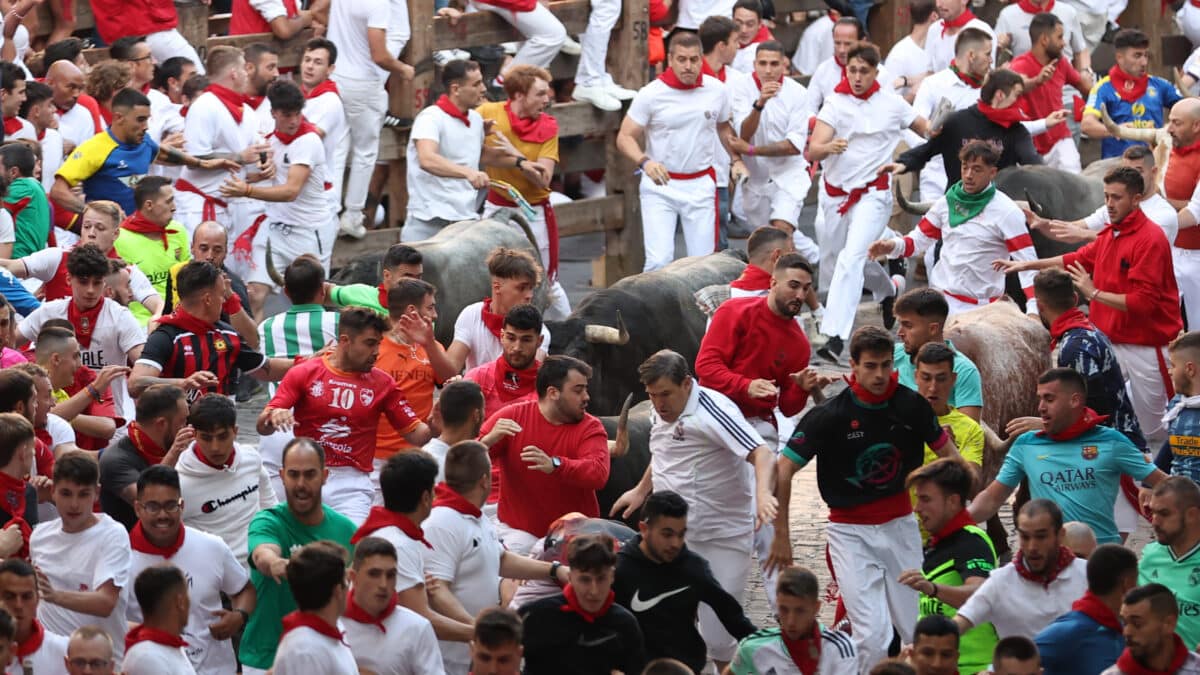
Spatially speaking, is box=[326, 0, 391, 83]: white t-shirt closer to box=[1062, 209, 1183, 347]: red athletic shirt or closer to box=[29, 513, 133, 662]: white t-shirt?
box=[1062, 209, 1183, 347]: red athletic shirt

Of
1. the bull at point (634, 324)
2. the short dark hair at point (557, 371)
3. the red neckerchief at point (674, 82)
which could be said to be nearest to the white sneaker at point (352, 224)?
the red neckerchief at point (674, 82)

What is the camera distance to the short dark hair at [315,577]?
654 centimetres

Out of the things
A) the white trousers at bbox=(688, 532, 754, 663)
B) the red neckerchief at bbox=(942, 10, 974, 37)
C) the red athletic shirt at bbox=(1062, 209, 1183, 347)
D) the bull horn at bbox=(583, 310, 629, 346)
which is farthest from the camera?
the red neckerchief at bbox=(942, 10, 974, 37)

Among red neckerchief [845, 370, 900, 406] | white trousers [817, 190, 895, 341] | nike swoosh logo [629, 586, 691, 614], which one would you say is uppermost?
red neckerchief [845, 370, 900, 406]

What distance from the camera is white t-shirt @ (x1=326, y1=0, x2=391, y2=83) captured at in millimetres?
15148

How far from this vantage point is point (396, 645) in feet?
22.4

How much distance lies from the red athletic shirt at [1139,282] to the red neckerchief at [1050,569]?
150 inches

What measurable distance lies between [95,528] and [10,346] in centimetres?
235

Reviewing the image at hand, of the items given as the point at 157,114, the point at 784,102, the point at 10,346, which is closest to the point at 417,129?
the point at 157,114

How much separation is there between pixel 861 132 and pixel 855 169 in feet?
0.87

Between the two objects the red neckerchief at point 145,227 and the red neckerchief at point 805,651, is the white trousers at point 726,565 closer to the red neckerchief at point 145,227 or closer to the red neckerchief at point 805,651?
the red neckerchief at point 805,651

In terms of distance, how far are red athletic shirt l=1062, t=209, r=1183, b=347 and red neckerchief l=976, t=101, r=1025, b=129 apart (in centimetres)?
326

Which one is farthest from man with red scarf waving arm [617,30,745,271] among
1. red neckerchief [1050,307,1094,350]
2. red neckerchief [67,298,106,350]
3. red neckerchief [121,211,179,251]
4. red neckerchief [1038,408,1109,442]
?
red neckerchief [1038,408,1109,442]

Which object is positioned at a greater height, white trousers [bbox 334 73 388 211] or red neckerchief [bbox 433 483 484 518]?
red neckerchief [bbox 433 483 484 518]
